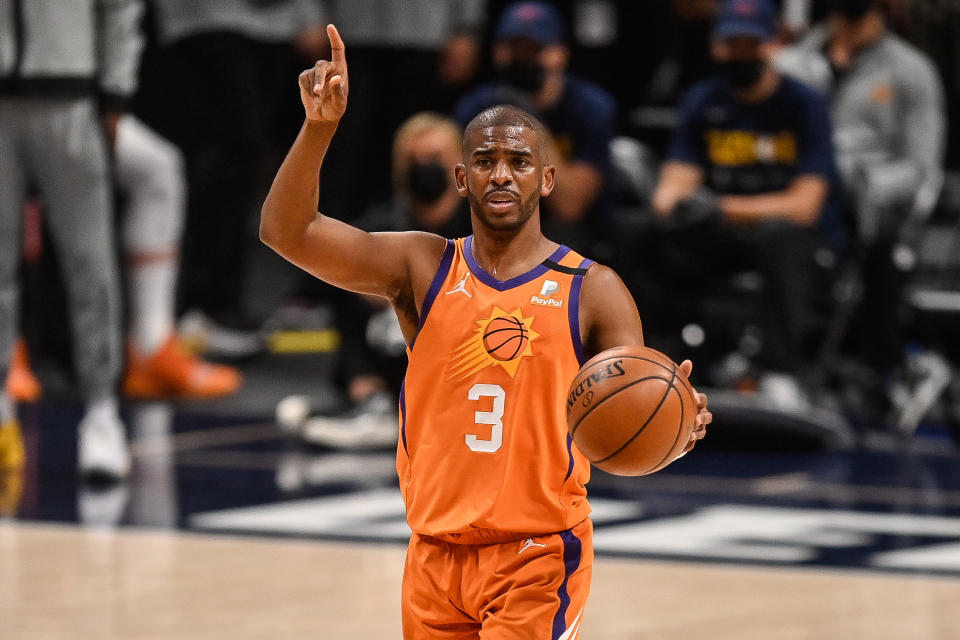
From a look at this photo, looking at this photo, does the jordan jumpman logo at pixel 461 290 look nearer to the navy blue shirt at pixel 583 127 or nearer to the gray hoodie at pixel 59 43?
the gray hoodie at pixel 59 43

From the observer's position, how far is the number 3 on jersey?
10.1ft

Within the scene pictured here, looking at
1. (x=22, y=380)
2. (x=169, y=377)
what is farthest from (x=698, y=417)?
(x=22, y=380)

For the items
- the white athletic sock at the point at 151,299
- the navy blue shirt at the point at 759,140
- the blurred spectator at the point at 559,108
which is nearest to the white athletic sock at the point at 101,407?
the white athletic sock at the point at 151,299

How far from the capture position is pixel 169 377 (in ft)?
28.3

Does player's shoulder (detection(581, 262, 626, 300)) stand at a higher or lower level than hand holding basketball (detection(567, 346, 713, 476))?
higher

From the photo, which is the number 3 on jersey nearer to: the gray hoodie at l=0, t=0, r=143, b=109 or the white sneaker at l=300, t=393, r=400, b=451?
the gray hoodie at l=0, t=0, r=143, b=109

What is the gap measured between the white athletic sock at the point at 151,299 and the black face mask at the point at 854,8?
334 cm

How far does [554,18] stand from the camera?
768cm

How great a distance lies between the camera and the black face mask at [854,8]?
823 cm

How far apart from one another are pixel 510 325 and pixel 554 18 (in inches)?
189

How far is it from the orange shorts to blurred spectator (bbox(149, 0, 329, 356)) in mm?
6286

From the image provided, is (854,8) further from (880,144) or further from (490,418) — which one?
(490,418)

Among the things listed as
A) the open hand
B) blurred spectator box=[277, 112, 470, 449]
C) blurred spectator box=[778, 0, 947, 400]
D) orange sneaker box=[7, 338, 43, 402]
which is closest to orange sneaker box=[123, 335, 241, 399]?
orange sneaker box=[7, 338, 43, 402]

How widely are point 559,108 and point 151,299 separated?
2.14 metres
